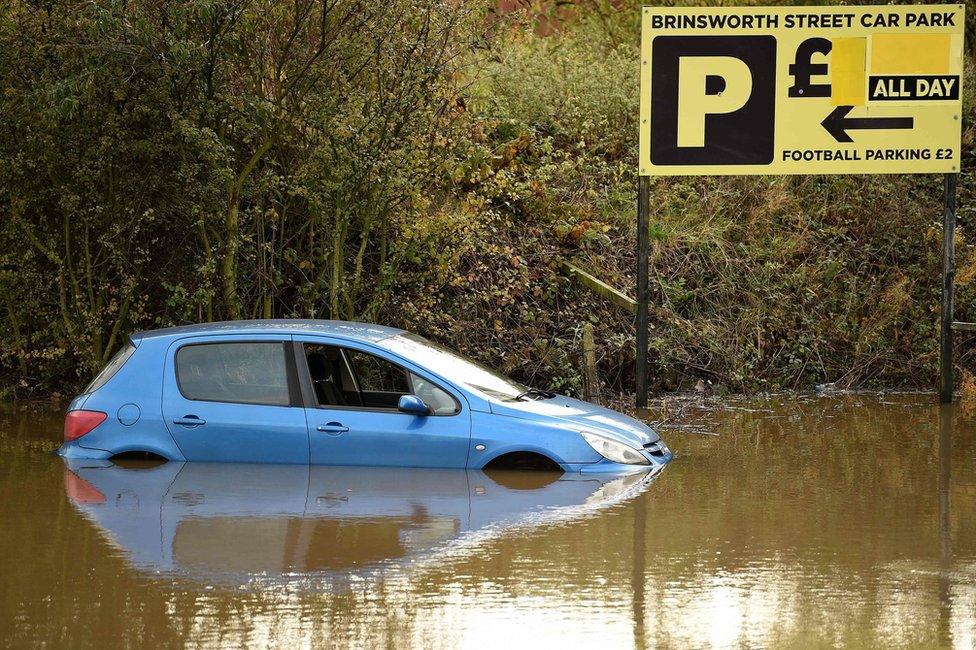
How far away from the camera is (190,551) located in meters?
7.86

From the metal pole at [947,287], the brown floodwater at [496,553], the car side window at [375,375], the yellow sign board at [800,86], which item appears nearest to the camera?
the brown floodwater at [496,553]

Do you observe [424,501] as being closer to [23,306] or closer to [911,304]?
[23,306]

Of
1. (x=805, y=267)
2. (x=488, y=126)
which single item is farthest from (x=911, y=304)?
(x=488, y=126)

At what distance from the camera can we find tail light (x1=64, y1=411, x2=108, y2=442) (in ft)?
33.3

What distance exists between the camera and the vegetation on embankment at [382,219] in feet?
42.3

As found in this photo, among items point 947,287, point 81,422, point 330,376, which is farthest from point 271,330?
point 947,287

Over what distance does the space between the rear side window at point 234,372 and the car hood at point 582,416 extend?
5.60 ft

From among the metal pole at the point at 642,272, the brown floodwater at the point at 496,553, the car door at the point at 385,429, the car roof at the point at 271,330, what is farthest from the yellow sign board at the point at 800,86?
the car door at the point at 385,429

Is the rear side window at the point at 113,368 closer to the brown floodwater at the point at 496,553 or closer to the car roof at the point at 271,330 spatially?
the car roof at the point at 271,330

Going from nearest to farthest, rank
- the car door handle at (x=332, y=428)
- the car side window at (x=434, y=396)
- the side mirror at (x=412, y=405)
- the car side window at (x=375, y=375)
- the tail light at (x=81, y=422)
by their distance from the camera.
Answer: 1. the side mirror at (x=412, y=405)
2. the car door handle at (x=332, y=428)
3. the car side window at (x=434, y=396)
4. the tail light at (x=81, y=422)
5. the car side window at (x=375, y=375)

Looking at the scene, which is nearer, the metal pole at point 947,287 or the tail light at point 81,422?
the tail light at point 81,422

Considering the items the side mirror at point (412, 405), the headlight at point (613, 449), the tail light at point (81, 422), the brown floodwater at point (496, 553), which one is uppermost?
the side mirror at point (412, 405)

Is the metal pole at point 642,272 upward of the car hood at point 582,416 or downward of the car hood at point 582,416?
upward

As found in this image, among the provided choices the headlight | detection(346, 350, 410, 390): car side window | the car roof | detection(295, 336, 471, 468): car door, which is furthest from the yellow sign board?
detection(295, 336, 471, 468): car door
